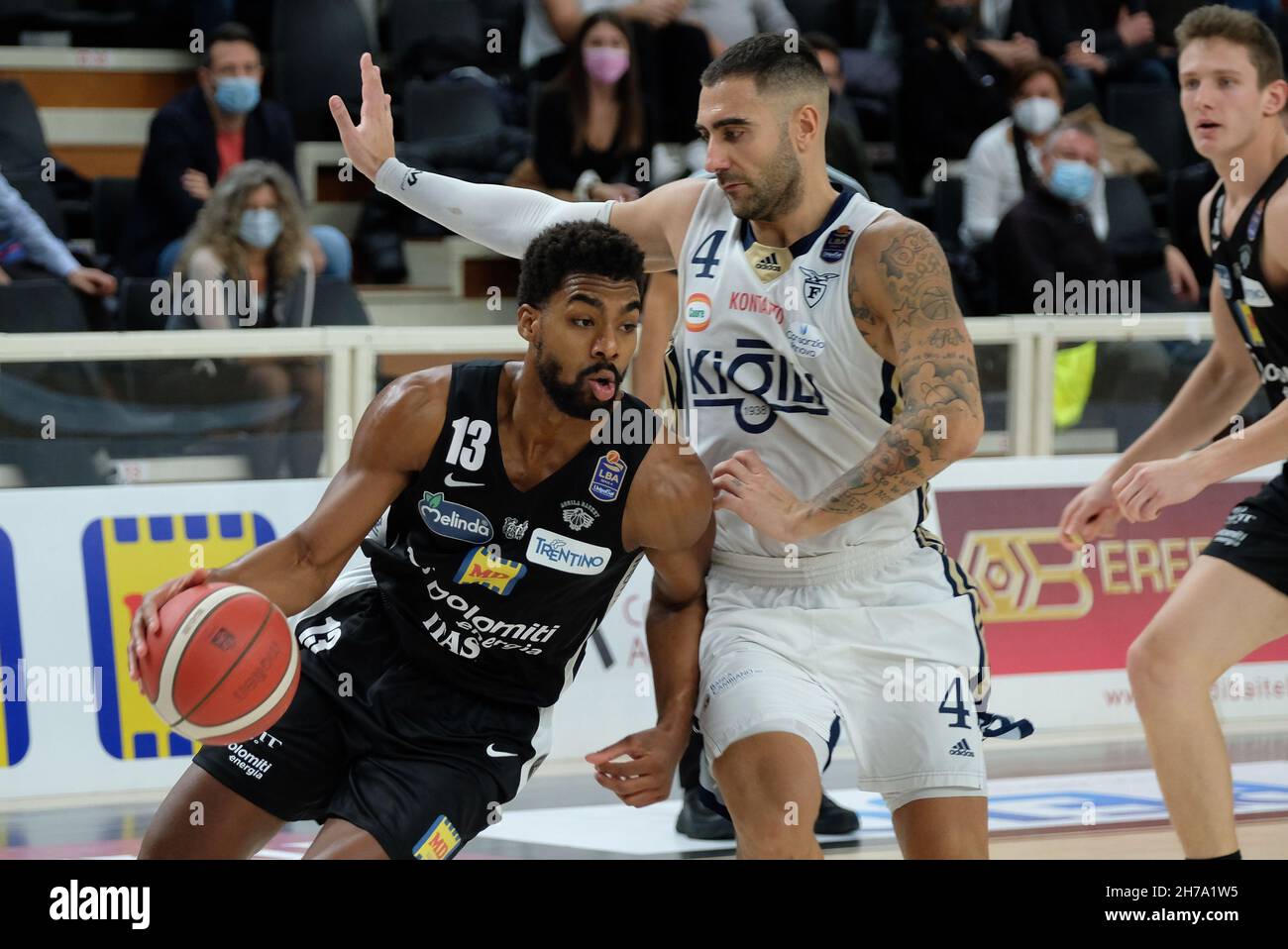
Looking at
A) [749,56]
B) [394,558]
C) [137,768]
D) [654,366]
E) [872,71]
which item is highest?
[872,71]

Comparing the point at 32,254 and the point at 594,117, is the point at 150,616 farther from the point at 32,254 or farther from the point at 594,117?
the point at 594,117

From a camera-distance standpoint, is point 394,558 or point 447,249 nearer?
point 394,558

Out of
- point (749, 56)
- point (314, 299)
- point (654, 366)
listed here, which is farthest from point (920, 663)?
point (314, 299)

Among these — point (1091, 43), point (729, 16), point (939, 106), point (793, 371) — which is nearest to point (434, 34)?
point (729, 16)

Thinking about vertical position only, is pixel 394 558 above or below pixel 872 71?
below

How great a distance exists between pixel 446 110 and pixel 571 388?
6.05 metres

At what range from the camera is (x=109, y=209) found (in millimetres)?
8734

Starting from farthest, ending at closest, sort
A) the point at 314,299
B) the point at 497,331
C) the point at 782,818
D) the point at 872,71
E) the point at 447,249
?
the point at 872,71 < the point at 447,249 < the point at 314,299 < the point at 497,331 < the point at 782,818

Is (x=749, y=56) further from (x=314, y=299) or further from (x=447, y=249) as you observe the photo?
(x=447, y=249)

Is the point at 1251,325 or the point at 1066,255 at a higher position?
the point at 1066,255

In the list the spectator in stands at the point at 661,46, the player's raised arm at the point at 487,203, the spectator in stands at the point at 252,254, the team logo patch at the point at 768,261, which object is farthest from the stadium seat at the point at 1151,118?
the team logo patch at the point at 768,261

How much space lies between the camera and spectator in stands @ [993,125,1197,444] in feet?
25.6

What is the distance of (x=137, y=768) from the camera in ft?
20.9
